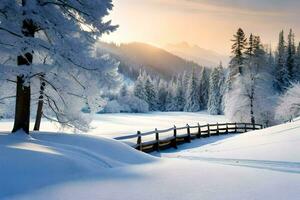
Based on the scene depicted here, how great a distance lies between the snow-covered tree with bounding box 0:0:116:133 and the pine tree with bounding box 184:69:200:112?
9206cm

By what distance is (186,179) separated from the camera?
7.74 meters

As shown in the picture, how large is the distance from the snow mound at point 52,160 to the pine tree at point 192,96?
306 ft

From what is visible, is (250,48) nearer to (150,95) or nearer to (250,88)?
(250,88)

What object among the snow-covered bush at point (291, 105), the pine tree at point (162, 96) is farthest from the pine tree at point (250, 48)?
the pine tree at point (162, 96)

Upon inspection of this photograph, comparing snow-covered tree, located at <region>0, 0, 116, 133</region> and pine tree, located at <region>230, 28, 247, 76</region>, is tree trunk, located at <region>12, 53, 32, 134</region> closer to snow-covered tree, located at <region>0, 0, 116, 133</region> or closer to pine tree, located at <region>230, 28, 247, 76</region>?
snow-covered tree, located at <region>0, 0, 116, 133</region>

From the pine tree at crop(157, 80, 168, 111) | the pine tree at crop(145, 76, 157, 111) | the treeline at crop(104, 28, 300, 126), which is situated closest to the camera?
the treeline at crop(104, 28, 300, 126)

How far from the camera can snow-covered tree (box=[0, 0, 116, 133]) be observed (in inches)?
412

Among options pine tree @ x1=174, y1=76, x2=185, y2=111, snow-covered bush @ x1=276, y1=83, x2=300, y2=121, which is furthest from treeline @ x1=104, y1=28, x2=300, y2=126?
pine tree @ x1=174, y1=76, x2=185, y2=111

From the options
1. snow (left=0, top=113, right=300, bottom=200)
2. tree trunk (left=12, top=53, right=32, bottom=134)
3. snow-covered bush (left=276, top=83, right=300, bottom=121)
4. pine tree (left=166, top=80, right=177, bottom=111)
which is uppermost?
pine tree (left=166, top=80, right=177, bottom=111)

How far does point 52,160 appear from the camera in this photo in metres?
8.02

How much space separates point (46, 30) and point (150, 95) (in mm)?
94009

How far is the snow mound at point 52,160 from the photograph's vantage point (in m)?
6.95

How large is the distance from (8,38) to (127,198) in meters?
6.48

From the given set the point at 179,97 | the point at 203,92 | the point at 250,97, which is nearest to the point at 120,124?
the point at 250,97
